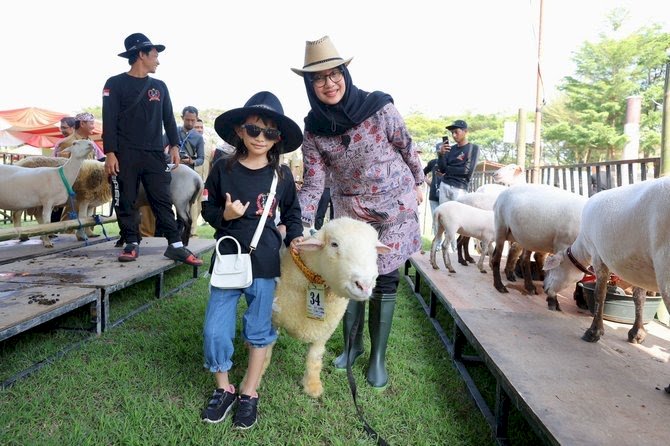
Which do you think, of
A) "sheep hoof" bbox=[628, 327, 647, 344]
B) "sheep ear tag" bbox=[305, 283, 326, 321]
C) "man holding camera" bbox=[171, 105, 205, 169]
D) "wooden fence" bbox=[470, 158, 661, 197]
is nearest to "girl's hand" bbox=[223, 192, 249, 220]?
"sheep ear tag" bbox=[305, 283, 326, 321]

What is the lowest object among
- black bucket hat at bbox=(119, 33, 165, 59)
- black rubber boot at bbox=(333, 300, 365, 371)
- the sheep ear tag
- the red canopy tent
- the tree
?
black rubber boot at bbox=(333, 300, 365, 371)

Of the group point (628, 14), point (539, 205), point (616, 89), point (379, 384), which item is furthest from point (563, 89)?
point (379, 384)

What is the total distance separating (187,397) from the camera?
2609mm

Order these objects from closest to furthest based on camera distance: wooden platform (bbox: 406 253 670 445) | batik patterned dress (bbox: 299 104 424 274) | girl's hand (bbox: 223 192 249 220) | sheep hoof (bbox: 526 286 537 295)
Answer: wooden platform (bbox: 406 253 670 445) → girl's hand (bbox: 223 192 249 220) → batik patterned dress (bbox: 299 104 424 274) → sheep hoof (bbox: 526 286 537 295)

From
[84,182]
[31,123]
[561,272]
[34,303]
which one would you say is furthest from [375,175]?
[31,123]

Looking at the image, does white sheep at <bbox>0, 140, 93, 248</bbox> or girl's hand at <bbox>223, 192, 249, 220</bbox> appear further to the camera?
white sheep at <bbox>0, 140, 93, 248</bbox>

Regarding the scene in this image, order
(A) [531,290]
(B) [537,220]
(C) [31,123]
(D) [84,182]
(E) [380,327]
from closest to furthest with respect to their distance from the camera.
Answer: (E) [380,327], (B) [537,220], (A) [531,290], (D) [84,182], (C) [31,123]

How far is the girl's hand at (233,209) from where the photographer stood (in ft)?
7.11

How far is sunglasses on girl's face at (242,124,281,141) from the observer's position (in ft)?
7.63

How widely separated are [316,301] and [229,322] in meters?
0.49

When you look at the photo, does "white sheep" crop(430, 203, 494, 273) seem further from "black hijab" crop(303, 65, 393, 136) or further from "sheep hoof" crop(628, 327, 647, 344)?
"black hijab" crop(303, 65, 393, 136)

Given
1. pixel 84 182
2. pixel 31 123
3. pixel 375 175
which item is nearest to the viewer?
pixel 375 175

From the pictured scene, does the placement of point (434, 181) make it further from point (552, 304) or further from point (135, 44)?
point (135, 44)

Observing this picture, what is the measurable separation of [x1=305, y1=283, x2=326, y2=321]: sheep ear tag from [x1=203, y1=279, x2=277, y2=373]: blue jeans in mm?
220
